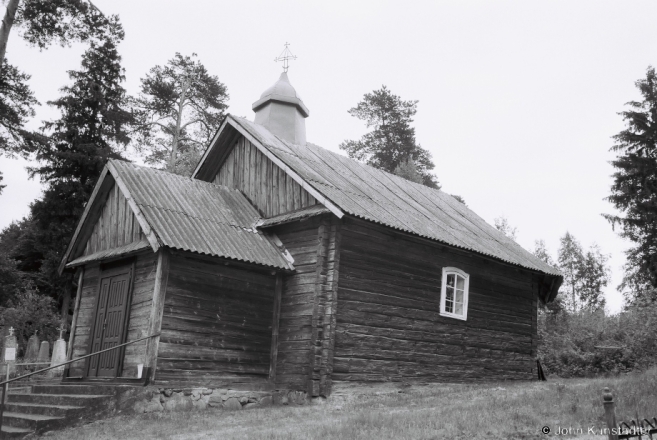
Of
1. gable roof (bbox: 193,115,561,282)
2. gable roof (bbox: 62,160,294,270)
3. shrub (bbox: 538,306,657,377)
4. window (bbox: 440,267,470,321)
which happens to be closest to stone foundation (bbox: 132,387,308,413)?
gable roof (bbox: 62,160,294,270)

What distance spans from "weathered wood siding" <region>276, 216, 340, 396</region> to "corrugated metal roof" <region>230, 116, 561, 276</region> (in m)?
1.00

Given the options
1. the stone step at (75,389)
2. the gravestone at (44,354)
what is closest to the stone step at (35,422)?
the stone step at (75,389)

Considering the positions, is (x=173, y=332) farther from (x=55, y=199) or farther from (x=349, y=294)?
(x=55, y=199)

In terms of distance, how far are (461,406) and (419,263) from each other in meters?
4.68

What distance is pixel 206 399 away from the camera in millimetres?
12406

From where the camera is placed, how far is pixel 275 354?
13.7 m

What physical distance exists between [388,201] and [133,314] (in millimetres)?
6831

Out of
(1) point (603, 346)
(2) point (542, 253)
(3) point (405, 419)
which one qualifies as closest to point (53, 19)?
(3) point (405, 419)

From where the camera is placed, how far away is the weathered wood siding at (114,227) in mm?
13508

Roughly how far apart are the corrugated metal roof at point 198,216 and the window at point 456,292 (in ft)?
14.3

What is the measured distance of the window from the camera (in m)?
16.0

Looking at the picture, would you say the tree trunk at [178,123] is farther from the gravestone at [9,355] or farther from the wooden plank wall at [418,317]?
the wooden plank wall at [418,317]

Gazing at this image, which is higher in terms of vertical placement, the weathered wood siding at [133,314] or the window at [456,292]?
the window at [456,292]

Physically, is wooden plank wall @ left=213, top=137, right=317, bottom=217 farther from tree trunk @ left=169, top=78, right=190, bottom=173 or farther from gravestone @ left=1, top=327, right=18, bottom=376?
tree trunk @ left=169, top=78, right=190, bottom=173
